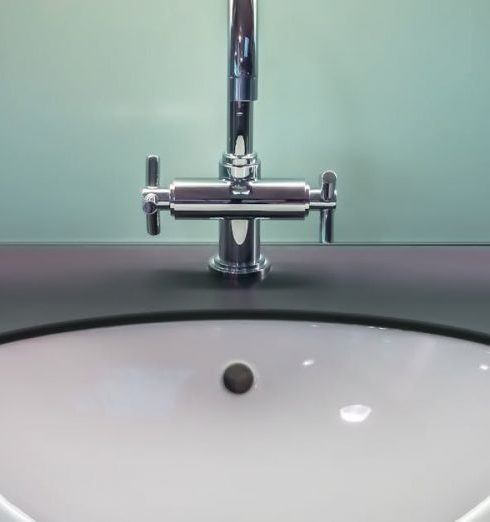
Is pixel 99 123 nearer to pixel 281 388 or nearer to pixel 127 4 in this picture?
pixel 127 4

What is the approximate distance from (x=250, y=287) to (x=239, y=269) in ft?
0.09

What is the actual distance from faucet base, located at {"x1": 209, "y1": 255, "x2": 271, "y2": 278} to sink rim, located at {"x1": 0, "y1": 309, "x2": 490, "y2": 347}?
0.07 metres

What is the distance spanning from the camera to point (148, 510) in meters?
0.52

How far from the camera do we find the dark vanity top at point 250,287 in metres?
0.57

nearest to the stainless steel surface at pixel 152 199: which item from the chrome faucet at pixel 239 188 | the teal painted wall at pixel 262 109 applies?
the chrome faucet at pixel 239 188

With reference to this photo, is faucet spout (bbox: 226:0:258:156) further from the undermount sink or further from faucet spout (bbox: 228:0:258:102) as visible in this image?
the undermount sink

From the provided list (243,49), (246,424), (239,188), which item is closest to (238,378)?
(246,424)

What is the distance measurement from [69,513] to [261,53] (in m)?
0.43

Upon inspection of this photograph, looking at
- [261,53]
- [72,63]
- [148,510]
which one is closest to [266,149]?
[261,53]

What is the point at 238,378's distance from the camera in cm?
58

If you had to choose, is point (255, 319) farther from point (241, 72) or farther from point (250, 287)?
point (241, 72)

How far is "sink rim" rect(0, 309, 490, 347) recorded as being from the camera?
0.55 metres

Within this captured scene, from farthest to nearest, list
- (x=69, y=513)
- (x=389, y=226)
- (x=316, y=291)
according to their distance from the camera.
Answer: (x=389, y=226), (x=316, y=291), (x=69, y=513)

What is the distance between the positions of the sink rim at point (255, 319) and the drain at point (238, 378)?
40 mm
